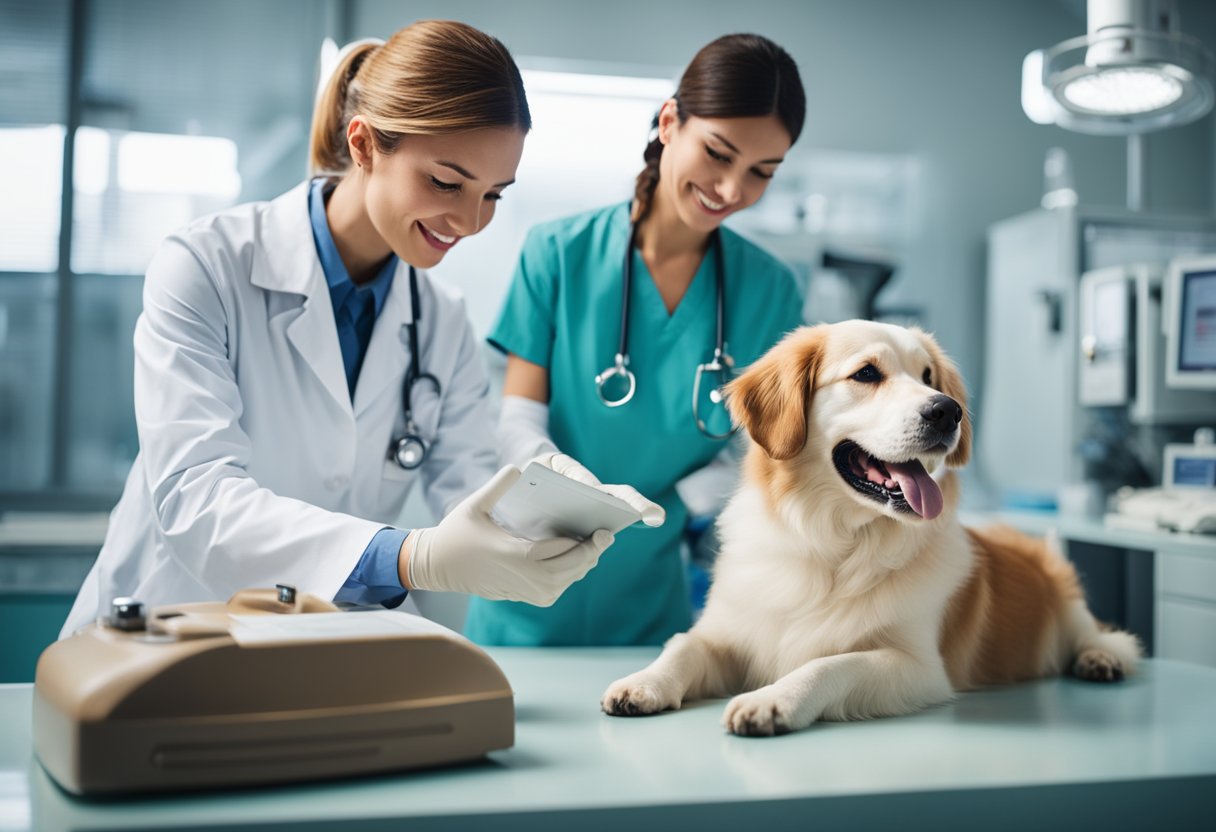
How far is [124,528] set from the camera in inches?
53.9

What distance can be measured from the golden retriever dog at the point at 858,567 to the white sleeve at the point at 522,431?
0.33 meters

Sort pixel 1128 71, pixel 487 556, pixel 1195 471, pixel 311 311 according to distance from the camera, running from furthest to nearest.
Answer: pixel 1195 471, pixel 1128 71, pixel 311 311, pixel 487 556

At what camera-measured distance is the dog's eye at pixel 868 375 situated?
51.9 inches

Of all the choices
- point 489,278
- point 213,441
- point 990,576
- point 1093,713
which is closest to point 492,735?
point 213,441

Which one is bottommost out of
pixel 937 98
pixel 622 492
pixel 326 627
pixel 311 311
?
pixel 326 627

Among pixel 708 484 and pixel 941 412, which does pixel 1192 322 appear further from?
pixel 941 412

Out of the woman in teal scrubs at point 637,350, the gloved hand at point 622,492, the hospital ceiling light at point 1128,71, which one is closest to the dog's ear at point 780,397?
the gloved hand at point 622,492

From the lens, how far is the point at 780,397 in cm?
131

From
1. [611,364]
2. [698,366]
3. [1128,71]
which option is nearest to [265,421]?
[611,364]

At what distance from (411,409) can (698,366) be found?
50 centimetres

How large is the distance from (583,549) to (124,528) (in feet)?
2.28

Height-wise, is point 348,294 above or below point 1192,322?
below

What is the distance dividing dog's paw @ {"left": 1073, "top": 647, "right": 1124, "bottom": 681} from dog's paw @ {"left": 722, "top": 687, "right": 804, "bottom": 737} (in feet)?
1.85

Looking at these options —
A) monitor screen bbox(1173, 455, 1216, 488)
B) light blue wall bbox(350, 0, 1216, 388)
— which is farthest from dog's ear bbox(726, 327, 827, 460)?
light blue wall bbox(350, 0, 1216, 388)
